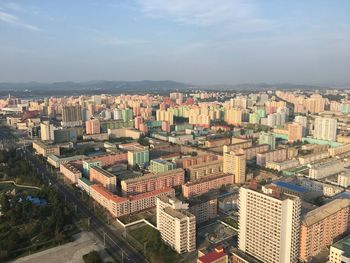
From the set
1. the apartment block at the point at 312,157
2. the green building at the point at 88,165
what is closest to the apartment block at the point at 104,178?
the green building at the point at 88,165

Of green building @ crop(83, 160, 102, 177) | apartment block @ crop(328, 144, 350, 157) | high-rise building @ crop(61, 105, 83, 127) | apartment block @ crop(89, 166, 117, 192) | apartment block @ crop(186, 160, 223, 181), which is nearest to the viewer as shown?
apartment block @ crop(89, 166, 117, 192)

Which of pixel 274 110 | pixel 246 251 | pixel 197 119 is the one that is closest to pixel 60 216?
pixel 246 251

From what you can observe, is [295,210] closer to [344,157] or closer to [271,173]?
[271,173]

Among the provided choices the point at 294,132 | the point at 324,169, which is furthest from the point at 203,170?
the point at 294,132

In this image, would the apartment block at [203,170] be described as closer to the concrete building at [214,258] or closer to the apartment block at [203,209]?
the apartment block at [203,209]

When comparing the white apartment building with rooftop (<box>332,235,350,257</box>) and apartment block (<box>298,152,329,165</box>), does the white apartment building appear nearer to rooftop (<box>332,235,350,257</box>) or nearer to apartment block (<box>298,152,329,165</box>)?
apartment block (<box>298,152,329,165</box>)

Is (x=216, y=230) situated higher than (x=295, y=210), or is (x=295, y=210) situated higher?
(x=295, y=210)

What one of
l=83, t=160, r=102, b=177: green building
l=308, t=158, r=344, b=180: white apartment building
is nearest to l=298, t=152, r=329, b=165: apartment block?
l=308, t=158, r=344, b=180: white apartment building
